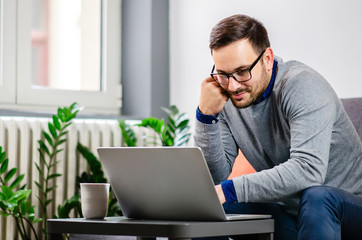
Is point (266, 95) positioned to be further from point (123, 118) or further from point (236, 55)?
point (123, 118)

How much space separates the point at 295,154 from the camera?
1517 millimetres

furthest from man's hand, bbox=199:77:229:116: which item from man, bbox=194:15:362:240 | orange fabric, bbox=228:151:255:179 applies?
orange fabric, bbox=228:151:255:179

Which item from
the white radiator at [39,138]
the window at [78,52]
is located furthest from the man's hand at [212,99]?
the window at [78,52]

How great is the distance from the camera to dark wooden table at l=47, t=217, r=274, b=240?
119 cm

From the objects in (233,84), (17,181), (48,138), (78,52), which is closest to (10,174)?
(17,181)

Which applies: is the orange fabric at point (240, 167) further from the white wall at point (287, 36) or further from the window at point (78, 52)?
the window at point (78, 52)

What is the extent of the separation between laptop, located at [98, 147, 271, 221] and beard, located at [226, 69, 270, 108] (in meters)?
0.45

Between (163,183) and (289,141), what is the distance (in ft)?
1.77

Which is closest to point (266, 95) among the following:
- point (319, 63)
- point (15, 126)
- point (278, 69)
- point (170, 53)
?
point (278, 69)

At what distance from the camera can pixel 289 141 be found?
174 centimetres

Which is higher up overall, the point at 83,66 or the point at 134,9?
the point at 134,9

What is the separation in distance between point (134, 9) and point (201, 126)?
1672mm

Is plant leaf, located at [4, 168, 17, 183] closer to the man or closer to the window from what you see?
the window

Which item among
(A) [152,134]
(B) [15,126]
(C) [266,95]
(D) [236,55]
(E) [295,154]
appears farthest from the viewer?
(A) [152,134]
